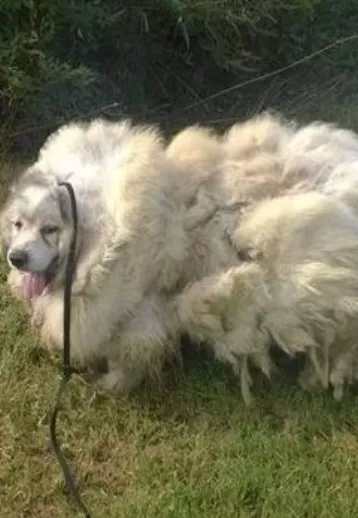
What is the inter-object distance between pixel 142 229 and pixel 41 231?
31 centimetres

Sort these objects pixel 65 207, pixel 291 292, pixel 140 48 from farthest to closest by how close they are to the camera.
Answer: pixel 140 48, pixel 65 207, pixel 291 292

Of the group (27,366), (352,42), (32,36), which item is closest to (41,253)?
(27,366)

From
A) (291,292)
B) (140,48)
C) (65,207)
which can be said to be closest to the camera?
(291,292)

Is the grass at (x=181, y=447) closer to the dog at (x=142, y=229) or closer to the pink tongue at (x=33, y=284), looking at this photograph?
the dog at (x=142, y=229)

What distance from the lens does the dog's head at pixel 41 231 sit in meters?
3.08

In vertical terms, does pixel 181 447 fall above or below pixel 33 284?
below

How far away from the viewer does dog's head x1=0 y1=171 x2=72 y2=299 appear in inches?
121

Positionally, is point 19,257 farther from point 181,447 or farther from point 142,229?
point 181,447

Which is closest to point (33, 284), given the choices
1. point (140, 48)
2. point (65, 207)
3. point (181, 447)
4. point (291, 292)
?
point (65, 207)

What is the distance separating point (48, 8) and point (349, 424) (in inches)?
83.5

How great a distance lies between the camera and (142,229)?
307cm

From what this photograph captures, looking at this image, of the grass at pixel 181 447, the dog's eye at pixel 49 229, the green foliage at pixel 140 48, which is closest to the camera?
the grass at pixel 181 447

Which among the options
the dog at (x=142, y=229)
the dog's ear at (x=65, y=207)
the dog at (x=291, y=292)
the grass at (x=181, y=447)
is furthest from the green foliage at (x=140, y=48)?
the dog at (x=291, y=292)

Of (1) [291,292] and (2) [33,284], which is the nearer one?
(1) [291,292]
